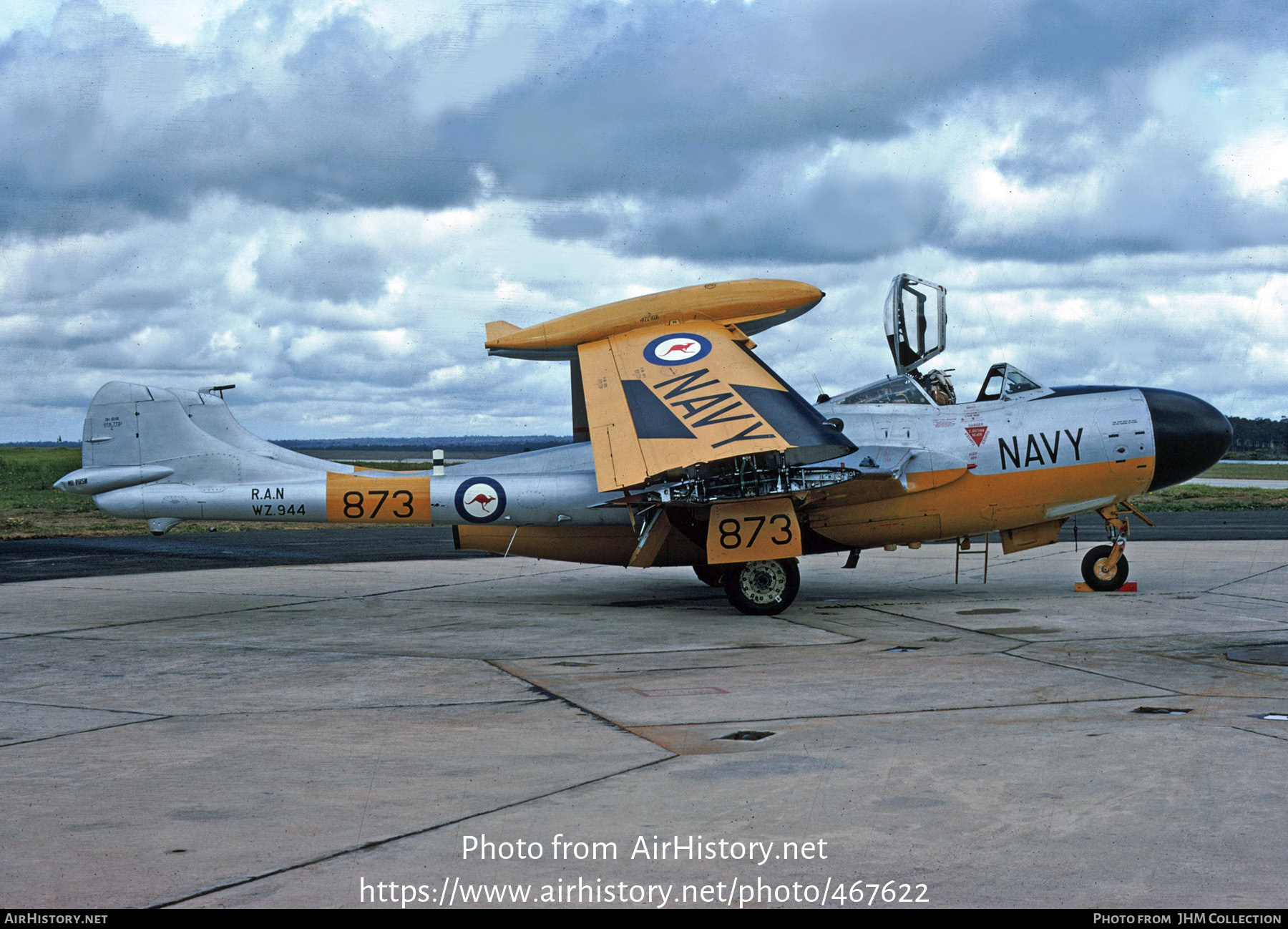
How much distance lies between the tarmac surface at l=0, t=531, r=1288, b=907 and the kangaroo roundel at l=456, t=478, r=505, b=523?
5.71ft

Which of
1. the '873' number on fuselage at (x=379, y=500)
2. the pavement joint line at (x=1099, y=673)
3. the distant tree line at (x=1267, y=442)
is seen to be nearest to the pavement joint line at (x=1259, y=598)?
the pavement joint line at (x=1099, y=673)

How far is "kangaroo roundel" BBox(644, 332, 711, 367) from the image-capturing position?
12164 millimetres

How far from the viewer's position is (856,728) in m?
6.96

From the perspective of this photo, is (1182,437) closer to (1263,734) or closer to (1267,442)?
(1263,734)

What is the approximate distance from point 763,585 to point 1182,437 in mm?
5641

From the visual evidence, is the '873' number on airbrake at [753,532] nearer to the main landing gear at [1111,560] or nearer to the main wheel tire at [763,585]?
the main wheel tire at [763,585]

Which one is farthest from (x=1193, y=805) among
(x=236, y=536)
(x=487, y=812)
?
(x=236, y=536)

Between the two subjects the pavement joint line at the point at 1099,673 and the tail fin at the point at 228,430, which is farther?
the tail fin at the point at 228,430

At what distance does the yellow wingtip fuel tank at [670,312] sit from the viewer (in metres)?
12.4

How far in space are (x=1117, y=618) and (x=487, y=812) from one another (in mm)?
8825

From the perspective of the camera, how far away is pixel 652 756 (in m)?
6.36

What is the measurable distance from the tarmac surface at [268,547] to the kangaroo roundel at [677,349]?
10.2 metres

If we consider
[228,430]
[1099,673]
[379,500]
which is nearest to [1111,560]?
[1099,673]

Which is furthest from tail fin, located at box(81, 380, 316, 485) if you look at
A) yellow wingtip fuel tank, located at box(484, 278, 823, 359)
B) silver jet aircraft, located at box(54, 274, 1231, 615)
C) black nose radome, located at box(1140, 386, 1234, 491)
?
black nose radome, located at box(1140, 386, 1234, 491)
